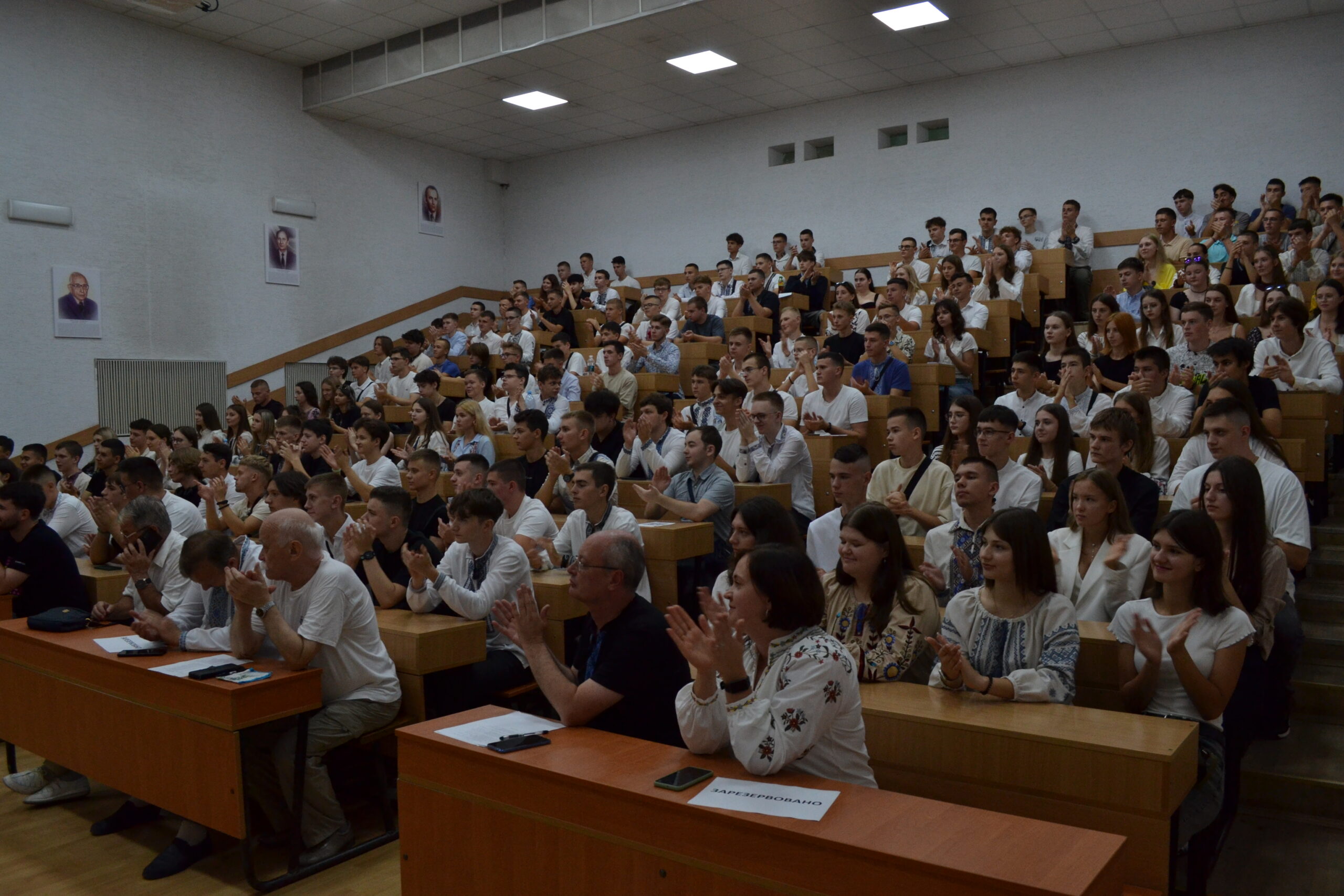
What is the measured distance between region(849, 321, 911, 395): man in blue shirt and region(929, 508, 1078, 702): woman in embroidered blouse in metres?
3.79

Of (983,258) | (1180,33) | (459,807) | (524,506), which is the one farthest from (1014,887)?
(1180,33)

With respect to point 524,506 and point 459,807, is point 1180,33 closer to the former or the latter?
point 524,506

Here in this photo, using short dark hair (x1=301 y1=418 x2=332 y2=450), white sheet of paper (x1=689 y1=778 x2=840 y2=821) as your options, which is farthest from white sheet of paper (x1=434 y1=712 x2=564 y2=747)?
short dark hair (x1=301 y1=418 x2=332 y2=450)

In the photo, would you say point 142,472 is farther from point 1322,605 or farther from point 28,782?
point 1322,605

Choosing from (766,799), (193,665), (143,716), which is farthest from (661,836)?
(143,716)

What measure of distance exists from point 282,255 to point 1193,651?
10.9 metres

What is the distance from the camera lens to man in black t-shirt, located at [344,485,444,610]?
3.87m

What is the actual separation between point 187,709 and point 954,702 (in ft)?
8.08

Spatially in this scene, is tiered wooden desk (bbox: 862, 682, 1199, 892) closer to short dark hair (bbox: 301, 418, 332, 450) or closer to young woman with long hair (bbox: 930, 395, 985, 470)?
young woman with long hair (bbox: 930, 395, 985, 470)

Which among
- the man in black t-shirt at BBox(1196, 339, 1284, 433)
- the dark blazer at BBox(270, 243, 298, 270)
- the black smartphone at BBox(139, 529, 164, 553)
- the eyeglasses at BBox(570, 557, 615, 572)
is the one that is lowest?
the black smartphone at BBox(139, 529, 164, 553)

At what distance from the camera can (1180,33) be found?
9.12 metres

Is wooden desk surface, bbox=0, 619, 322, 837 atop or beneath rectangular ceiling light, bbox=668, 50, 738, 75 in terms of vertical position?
beneath

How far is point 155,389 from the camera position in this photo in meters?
10.2

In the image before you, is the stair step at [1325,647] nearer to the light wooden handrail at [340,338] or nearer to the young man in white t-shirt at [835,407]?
the young man in white t-shirt at [835,407]
